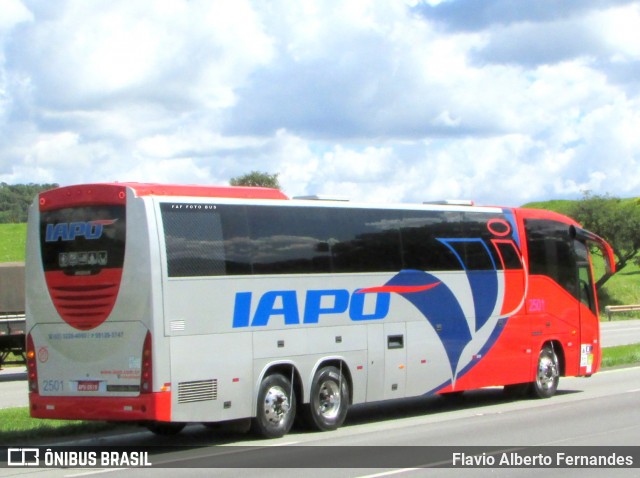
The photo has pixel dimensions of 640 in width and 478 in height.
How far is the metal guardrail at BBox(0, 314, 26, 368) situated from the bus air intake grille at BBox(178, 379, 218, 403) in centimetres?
1441

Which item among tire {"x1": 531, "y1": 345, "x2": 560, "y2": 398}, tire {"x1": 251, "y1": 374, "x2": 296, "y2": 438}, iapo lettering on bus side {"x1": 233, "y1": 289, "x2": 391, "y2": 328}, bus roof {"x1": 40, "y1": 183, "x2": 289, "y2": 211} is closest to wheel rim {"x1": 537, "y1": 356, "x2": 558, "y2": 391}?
tire {"x1": 531, "y1": 345, "x2": 560, "y2": 398}

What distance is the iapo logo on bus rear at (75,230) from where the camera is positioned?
13914 millimetres

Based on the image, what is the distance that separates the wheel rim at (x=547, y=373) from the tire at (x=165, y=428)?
25.5 feet

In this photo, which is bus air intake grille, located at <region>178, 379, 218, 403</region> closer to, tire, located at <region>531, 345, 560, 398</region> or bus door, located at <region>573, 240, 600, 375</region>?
tire, located at <region>531, 345, 560, 398</region>

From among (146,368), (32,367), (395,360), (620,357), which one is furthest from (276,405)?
(620,357)

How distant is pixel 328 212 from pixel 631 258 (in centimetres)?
6101

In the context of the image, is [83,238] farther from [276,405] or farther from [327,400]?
[327,400]

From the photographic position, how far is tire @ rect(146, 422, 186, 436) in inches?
604

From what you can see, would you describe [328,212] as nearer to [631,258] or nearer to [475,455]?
[475,455]

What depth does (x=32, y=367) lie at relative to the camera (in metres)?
14.5

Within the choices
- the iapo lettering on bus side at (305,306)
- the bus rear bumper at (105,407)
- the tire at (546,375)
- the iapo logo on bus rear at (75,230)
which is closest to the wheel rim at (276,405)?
the iapo lettering on bus side at (305,306)

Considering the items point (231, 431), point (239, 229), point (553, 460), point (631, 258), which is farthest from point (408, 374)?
point (631, 258)

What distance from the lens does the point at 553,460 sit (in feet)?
39.8

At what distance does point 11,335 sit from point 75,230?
13972 mm
